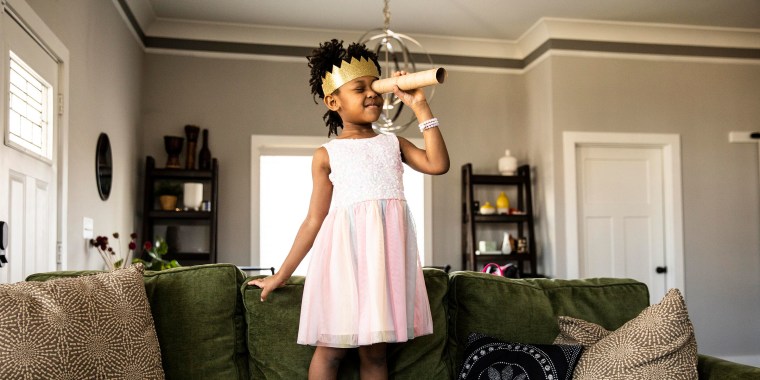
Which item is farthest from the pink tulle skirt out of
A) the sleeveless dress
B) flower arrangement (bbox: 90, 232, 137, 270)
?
flower arrangement (bbox: 90, 232, 137, 270)

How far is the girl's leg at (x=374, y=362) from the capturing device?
196cm

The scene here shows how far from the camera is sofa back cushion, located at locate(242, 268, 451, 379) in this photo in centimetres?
207

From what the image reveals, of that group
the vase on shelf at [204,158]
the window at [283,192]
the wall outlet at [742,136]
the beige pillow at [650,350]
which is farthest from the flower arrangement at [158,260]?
the wall outlet at [742,136]

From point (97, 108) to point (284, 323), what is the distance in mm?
2717

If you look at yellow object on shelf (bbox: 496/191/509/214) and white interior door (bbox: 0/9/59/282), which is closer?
white interior door (bbox: 0/9/59/282)

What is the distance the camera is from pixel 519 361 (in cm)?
201

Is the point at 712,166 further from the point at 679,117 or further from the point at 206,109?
the point at 206,109

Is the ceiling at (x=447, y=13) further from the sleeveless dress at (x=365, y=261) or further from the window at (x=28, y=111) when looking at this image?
the sleeveless dress at (x=365, y=261)

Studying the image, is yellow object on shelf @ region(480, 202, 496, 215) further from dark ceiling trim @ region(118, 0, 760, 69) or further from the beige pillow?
the beige pillow

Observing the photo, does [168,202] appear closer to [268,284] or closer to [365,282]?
[268,284]

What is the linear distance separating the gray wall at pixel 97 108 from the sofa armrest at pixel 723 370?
2.88 metres

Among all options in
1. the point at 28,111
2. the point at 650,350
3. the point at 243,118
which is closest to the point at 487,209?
the point at 243,118

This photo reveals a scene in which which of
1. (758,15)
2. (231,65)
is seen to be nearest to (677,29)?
(758,15)

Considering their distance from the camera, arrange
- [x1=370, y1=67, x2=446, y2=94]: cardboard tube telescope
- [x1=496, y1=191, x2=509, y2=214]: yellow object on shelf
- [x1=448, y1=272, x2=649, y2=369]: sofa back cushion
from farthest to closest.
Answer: [x1=496, y1=191, x2=509, y2=214]: yellow object on shelf
[x1=448, y1=272, x2=649, y2=369]: sofa back cushion
[x1=370, y1=67, x2=446, y2=94]: cardboard tube telescope
